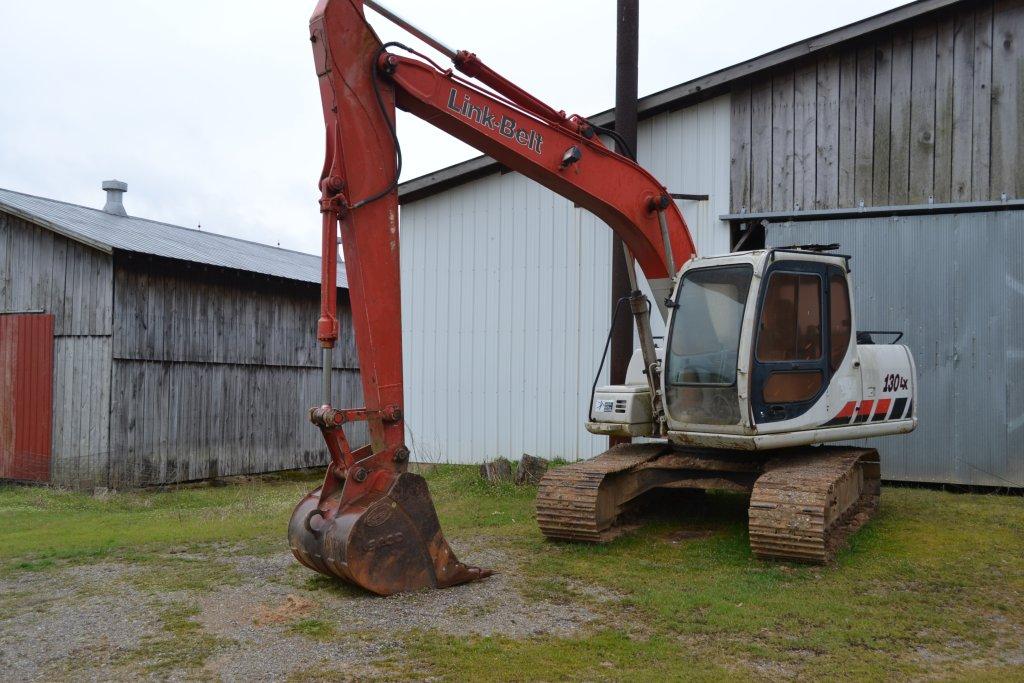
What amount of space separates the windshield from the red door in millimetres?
11599

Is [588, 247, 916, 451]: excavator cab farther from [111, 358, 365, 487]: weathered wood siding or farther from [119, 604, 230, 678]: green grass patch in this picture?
[111, 358, 365, 487]: weathered wood siding

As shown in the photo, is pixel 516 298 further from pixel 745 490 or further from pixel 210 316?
pixel 210 316

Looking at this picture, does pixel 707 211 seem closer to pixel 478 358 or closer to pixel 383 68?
pixel 478 358

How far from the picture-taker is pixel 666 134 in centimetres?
1226

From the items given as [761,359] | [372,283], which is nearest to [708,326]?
[761,359]

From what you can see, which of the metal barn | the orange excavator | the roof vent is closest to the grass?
the orange excavator

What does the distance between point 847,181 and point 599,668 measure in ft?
27.7

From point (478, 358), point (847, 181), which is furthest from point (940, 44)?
point (478, 358)

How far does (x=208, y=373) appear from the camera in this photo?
632 inches

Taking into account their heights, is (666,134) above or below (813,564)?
above

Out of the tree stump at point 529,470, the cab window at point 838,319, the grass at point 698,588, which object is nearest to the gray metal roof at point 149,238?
the grass at point 698,588

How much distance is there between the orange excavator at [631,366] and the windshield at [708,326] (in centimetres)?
1

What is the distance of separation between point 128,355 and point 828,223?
11.0m

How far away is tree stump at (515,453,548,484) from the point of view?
11211 mm
